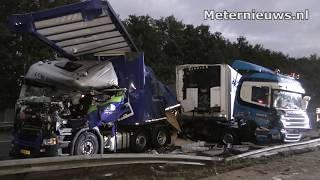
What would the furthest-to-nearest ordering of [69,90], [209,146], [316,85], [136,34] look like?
[316,85], [136,34], [209,146], [69,90]

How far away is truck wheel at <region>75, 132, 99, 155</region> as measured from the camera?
12453 mm

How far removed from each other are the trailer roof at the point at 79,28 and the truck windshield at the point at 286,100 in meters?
6.74

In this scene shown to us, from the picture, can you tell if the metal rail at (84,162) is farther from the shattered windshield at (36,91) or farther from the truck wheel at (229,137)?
the truck wheel at (229,137)

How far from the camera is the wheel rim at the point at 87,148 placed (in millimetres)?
12653

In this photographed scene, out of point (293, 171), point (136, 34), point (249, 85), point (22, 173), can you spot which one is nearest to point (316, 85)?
point (136, 34)

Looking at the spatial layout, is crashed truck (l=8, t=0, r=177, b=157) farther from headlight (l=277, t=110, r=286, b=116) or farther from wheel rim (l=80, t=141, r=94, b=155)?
headlight (l=277, t=110, r=286, b=116)

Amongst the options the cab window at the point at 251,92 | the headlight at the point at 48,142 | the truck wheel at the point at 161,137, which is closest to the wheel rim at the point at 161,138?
the truck wheel at the point at 161,137

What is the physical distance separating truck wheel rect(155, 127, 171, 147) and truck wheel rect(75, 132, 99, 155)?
3.51 m

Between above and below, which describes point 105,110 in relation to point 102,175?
above

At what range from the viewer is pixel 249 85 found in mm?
19281

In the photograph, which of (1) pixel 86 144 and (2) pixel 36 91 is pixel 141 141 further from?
(2) pixel 36 91

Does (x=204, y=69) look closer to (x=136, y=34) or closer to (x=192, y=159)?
(x=192, y=159)

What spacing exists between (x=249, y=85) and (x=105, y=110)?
7305 mm

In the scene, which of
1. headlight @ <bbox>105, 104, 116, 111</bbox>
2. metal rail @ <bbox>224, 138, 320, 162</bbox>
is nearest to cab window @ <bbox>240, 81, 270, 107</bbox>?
metal rail @ <bbox>224, 138, 320, 162</bbox>
